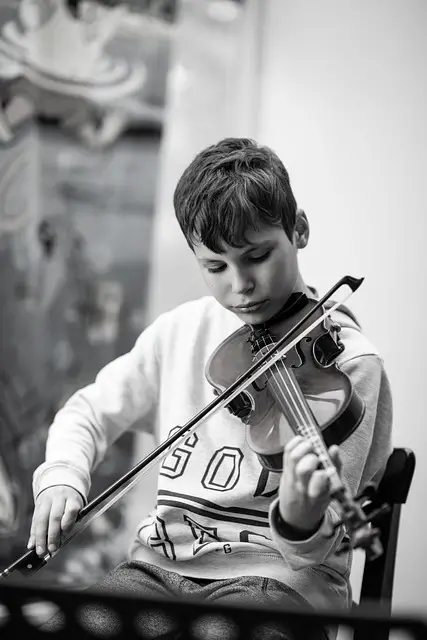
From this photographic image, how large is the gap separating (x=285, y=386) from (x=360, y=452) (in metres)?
0.14

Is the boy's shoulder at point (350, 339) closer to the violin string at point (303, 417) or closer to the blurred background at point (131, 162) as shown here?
the violin string at point (303, 417)

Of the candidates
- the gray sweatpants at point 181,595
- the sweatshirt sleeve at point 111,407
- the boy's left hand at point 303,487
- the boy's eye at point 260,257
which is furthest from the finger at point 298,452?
the sweatshirt sleeve at point 111,407

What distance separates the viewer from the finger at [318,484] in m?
0.65

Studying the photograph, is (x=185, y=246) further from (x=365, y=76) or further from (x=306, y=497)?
(x=306, y=497)

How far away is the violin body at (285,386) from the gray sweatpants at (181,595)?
0.45 feet

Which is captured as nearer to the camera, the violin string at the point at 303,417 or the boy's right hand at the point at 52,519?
the violin string at the point at 303,417

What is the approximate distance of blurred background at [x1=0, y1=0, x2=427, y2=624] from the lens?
149 centimetres

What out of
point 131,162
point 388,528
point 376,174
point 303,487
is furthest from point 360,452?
point 131,162

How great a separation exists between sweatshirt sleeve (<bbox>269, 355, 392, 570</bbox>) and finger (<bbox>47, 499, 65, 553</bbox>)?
0.79 ft

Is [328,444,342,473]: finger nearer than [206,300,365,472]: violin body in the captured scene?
Yes

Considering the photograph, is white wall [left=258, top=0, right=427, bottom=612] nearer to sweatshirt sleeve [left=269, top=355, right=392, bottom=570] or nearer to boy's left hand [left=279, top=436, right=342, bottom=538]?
sweatshirt sleeve [left=269, top=355, right=392, bottom=570]

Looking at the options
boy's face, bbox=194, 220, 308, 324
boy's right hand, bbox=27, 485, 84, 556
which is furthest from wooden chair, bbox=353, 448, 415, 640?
boy's right hand, bbox=27, 485, 84, 556

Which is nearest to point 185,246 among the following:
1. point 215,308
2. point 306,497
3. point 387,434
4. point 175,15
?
point 175,15

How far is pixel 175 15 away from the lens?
1.68 metres
